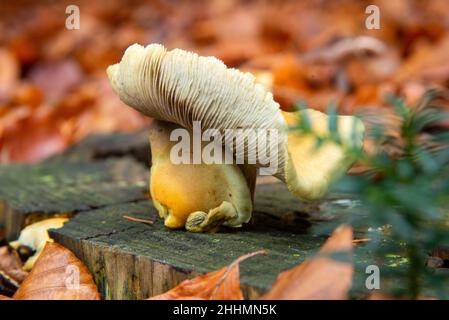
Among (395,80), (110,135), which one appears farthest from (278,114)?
(395,80)

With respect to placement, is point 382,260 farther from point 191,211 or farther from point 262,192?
point 262,192

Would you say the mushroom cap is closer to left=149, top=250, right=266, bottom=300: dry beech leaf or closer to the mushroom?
the mushroom

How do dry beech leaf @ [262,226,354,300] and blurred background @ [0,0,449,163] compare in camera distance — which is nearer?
dry beech leaf @ [262,226,354,300]

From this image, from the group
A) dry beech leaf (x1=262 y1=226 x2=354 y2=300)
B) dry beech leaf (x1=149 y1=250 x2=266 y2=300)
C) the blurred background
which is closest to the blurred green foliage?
dry beech leaf (x1=262 y1=226 x2=354 y2=300)

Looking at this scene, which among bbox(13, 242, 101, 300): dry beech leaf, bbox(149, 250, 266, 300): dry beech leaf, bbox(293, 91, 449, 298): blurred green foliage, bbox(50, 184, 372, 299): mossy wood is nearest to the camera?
bbox(293, 91, 449, 298): blurred green foliage

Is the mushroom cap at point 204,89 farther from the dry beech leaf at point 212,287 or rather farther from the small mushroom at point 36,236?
the small mushroom at point 36,236

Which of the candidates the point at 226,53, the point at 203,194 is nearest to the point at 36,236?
the point at 203,194
